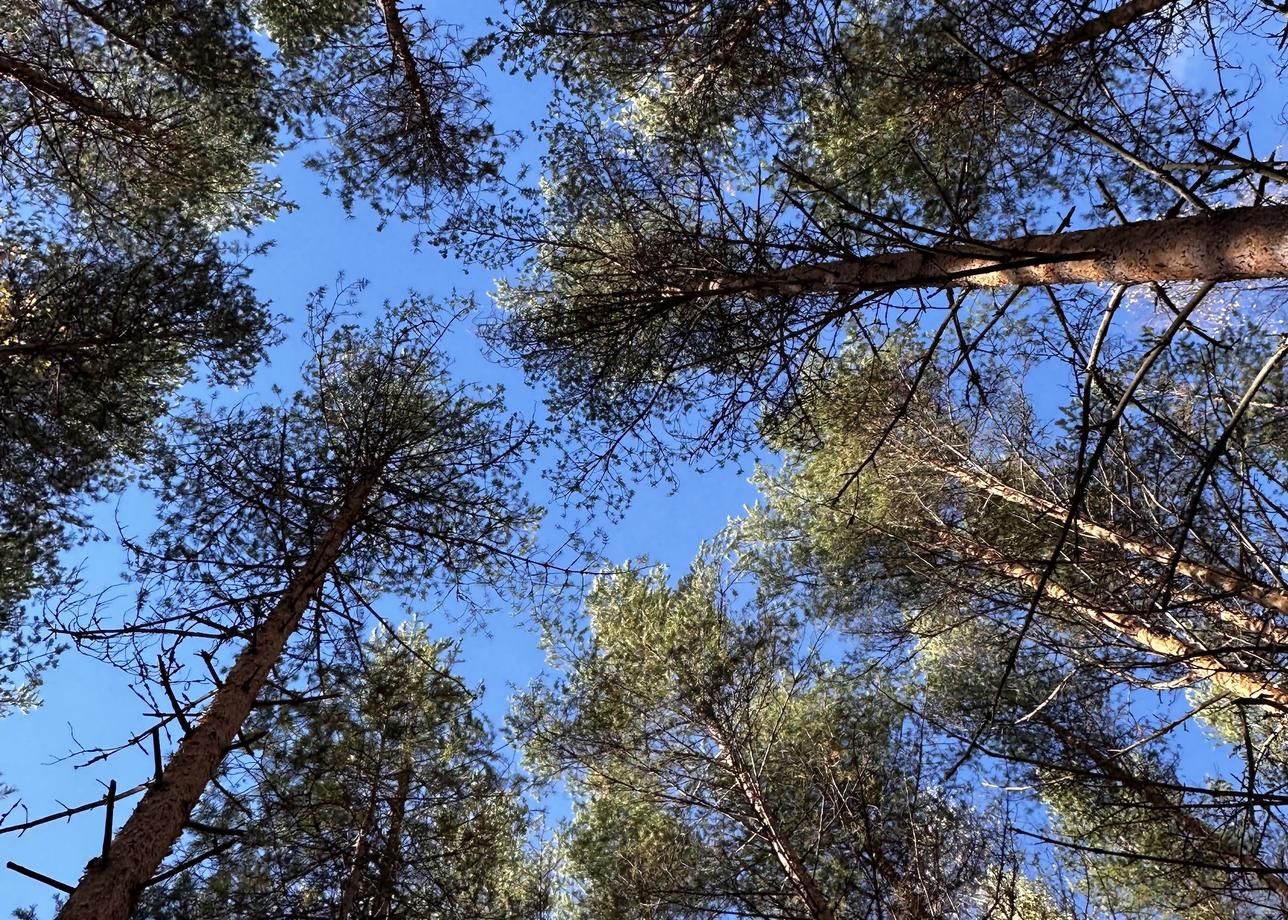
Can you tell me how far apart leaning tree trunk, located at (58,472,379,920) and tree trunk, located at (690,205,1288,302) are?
13.1 feet

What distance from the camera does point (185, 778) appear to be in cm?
380

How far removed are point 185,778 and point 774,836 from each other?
12.1 ft

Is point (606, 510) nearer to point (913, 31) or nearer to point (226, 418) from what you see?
point (226, 418)

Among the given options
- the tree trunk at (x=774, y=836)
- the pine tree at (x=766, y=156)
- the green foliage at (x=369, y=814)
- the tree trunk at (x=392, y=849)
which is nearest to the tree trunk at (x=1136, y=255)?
the pine tree at (x=766, y=156)

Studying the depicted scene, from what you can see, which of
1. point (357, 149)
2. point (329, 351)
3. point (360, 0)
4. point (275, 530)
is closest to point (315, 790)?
point (275, 530)

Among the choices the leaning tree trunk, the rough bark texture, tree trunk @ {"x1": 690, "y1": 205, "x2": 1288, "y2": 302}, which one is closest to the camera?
tree trunk @ {"x1": 690, "y1": 205, "x2": 1288, "y2": 302}

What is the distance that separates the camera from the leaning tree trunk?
3.16 m

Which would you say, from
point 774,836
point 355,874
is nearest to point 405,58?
point 355,874

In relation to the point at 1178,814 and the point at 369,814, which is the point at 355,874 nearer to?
the point at 369,814

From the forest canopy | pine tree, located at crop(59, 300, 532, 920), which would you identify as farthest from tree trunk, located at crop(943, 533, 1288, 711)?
pine tree, located at crop(59, 300, 532, 920)

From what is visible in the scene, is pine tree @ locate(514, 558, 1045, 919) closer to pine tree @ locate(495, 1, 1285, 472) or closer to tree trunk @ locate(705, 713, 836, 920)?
tree trunk @ locate(705, 713, 836, 920)

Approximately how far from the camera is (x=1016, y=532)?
8328mm

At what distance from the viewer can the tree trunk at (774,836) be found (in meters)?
4.65

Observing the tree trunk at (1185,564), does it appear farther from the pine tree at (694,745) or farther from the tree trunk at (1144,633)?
the pine tree at (694,745)
